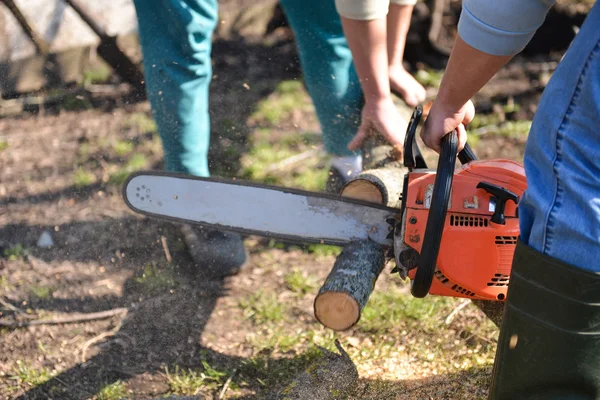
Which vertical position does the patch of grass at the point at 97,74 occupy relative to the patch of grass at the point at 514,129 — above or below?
above

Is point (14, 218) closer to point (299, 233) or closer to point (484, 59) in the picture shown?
point (299, 233)

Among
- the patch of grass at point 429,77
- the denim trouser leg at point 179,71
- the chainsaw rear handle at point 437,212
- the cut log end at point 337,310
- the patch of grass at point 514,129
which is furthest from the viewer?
the patch of grass at point 429,77

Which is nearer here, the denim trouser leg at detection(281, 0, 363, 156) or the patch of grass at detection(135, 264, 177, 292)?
the patch of grass at detection(135, 264, 177, 292)

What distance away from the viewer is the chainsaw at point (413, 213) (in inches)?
61.4

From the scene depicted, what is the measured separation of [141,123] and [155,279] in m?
1.24

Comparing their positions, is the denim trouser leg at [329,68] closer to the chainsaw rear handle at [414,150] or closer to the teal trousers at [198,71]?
the teal trousers at [198,71]

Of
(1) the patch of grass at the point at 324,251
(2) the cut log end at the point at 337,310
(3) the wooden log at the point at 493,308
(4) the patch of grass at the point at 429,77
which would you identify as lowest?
(4) the patch of grass at the point at 429,77

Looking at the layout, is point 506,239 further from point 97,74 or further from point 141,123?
point 97,74

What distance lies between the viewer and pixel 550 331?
1287 mm

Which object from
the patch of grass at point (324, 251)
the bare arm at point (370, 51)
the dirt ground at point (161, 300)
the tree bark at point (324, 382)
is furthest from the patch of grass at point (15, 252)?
the bare arm at point (370, 51)

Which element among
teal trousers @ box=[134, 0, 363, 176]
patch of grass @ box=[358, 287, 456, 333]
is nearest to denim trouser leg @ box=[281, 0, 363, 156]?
teal trousers @ box=[134, 0, 363, 176]

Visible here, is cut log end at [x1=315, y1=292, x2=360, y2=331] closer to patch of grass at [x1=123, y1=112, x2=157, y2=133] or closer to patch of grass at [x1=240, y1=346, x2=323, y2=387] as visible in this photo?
patch of grass at [x1=240, y1=346, x2=323, y2=387]

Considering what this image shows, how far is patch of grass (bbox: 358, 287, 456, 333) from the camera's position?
6.98ft

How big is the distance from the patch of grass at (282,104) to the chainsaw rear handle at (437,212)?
6.48ft
